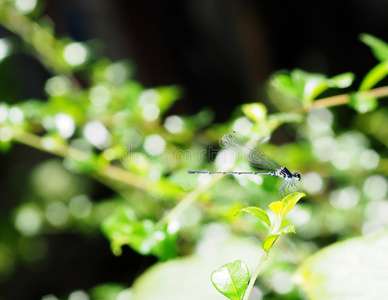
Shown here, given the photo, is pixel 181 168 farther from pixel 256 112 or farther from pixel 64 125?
pixel 256 112

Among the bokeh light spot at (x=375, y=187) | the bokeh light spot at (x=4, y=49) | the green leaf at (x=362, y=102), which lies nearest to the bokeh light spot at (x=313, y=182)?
the bokeh light spot at (x=375, y=187)

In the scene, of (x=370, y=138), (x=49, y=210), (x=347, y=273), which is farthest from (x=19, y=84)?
(x=347, y=273)

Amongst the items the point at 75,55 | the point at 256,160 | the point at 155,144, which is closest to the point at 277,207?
the point at 256,160

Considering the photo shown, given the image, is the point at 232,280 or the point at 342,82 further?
the point at 342,82

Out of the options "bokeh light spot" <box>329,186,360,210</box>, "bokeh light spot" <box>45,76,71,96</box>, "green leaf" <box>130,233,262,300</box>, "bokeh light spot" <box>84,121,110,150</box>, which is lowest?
"green leaf" <box>130,233,262,300</box>

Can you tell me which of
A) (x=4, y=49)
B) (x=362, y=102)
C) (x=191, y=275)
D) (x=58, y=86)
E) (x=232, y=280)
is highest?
(x=58, y=86)

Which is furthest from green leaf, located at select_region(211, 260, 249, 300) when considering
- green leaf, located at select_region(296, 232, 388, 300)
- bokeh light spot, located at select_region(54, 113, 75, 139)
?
bokeh light spot, located at select_region(54, 113, 75, 139)

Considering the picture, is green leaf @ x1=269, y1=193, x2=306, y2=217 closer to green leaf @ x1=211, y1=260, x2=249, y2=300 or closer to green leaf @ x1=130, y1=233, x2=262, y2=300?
green leaf @ x1=211, y1=260, x2=249, y2=300

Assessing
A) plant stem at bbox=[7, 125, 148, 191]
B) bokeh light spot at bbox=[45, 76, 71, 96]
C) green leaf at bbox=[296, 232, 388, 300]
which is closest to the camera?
green leaf at bbox=[296, 232, 388, 300]
